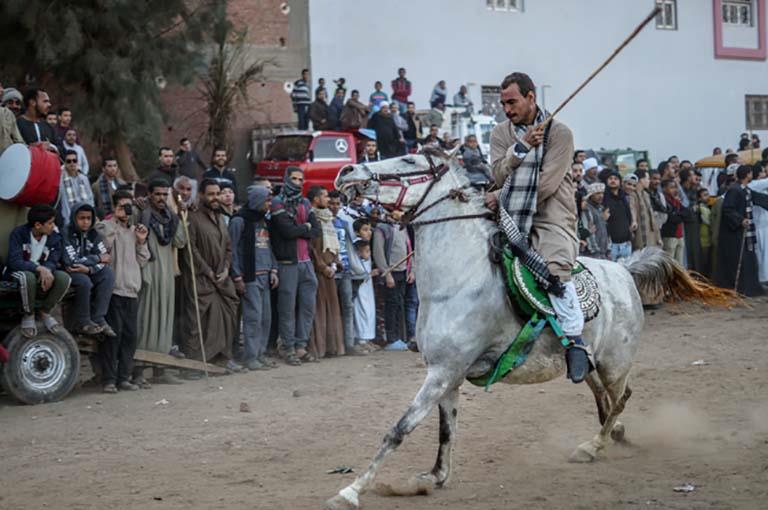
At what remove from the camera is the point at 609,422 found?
8.55m

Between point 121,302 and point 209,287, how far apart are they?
1418 mm

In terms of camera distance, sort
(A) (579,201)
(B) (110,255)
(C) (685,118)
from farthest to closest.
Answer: (C) (685,118) < (A) (579,201) < (B) (110,255)

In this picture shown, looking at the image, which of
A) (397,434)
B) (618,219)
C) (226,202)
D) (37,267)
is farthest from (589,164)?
(397,434)

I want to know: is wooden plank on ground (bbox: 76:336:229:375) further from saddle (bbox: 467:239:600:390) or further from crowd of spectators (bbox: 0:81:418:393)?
saddle (bbox: 467:239:600:390)

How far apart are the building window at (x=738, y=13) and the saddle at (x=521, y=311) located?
32812 millimetres

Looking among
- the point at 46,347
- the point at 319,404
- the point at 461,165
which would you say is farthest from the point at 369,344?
the point at 461,165

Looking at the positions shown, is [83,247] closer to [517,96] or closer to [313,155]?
[517,96]

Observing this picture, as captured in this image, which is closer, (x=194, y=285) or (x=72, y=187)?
(x=194, y=285)

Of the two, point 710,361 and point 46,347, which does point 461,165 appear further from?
point 710,361

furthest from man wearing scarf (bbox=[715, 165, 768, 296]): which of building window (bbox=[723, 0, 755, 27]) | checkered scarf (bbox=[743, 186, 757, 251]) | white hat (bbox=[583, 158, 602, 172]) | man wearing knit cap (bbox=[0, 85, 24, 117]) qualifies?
building window (bbox=[723, 0, 755, 27])

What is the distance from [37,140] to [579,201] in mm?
7992

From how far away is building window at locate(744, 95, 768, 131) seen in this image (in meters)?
38.0

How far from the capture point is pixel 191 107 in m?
25.2

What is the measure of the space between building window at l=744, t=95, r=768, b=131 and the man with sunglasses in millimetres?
29375
